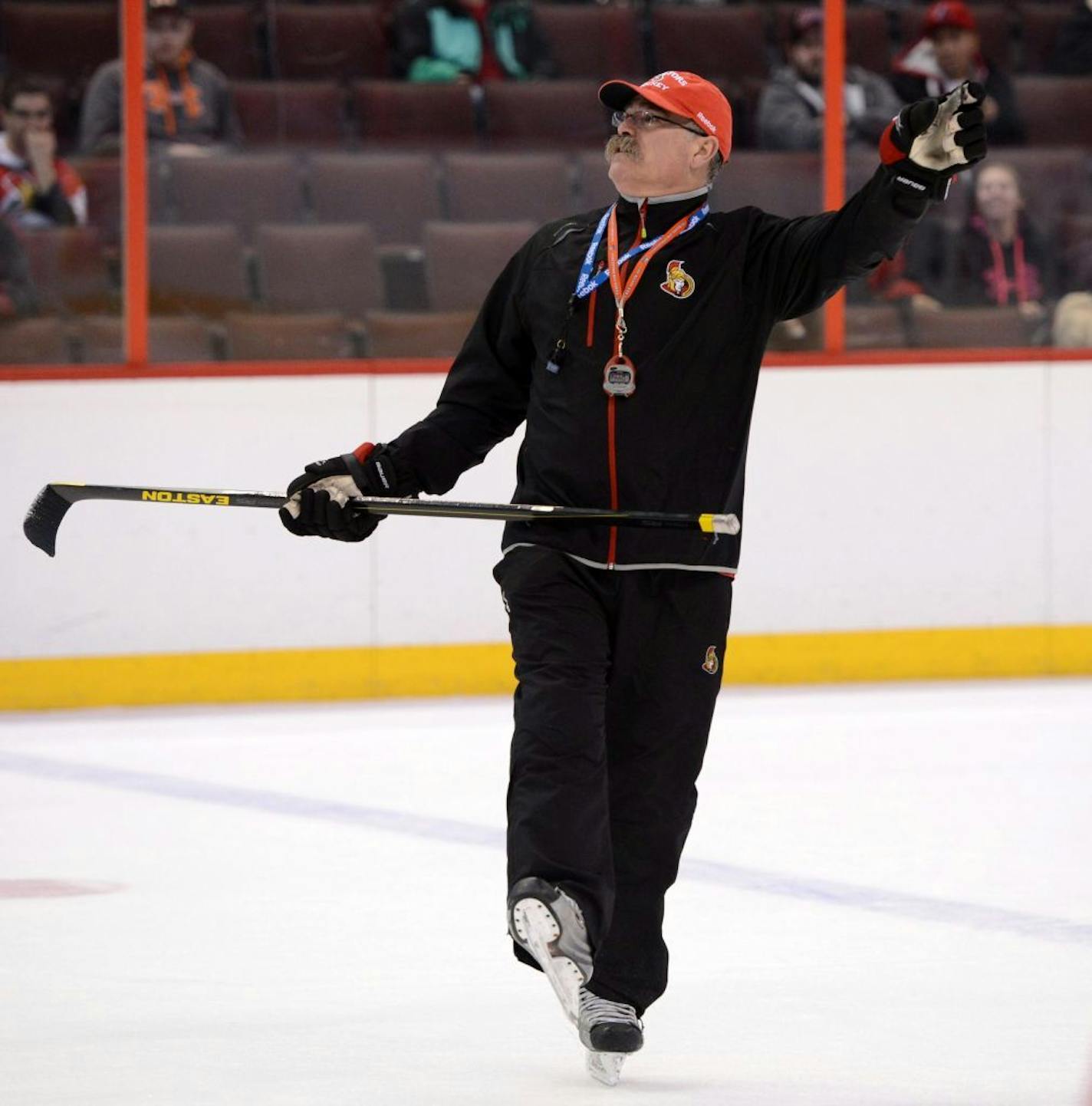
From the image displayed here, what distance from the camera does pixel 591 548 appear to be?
3193 millimetres

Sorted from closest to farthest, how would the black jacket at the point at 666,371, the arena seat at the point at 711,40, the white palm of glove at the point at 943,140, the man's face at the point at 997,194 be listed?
the white palm of glove at the point at 943,140 → the black jacket at the point at 666,371 → the arena seat at the point at 711,40 → the man's face at the point at 997,194

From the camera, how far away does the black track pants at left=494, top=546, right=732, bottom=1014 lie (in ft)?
10.2

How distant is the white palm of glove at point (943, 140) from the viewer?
2.96 meters

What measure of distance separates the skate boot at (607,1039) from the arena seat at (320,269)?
4248 mm

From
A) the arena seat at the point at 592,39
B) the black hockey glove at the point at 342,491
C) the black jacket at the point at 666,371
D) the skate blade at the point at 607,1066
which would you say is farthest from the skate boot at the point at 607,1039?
the arena seat at the point at 592,39

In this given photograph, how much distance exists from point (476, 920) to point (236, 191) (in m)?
3.49

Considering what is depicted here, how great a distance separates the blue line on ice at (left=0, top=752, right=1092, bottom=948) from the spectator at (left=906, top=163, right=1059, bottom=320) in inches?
122

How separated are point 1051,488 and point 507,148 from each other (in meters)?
2.06

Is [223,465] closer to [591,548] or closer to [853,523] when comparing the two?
[853,523]

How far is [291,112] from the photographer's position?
7.22 metres

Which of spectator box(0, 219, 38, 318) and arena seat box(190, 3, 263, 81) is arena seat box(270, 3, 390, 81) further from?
spectator box(0, 219, 38, 318)

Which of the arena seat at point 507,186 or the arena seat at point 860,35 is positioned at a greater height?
the arena seat at point 860,35

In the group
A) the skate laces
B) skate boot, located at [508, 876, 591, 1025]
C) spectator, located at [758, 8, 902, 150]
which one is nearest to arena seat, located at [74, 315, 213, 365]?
spectator, located at [758, 8, 902, 150]

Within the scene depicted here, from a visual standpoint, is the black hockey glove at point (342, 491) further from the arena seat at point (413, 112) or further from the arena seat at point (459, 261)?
the arena seat at point (413, 112)
